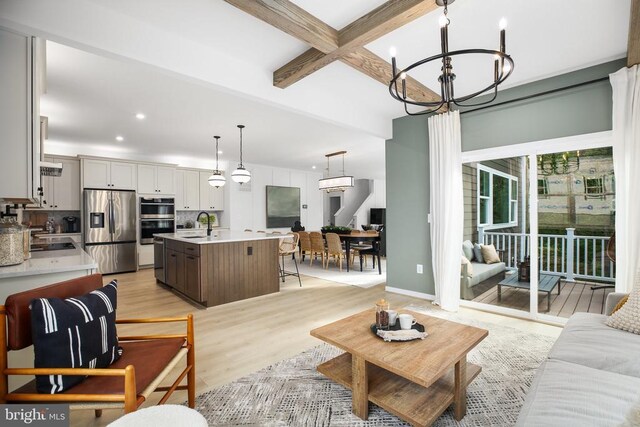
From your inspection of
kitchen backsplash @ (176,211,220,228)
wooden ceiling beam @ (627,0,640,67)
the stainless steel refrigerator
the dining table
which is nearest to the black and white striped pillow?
wooden ceiling beam @ (627,0,640,67)

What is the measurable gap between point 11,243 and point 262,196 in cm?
669

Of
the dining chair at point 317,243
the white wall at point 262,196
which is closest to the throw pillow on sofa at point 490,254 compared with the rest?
the dining chair at point 317,243

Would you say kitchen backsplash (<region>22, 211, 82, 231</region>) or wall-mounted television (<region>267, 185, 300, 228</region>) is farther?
wall-mounted television (<region>267, 185, 300, 228</region>)

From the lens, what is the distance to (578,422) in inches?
41.2

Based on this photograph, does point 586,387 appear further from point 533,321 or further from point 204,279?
point 204,279

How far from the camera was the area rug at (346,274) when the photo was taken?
523 cm

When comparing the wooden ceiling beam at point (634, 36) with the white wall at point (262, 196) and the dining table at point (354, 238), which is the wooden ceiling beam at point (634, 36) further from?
the white wall at point (262, 196)

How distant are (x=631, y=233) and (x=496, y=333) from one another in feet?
4.88

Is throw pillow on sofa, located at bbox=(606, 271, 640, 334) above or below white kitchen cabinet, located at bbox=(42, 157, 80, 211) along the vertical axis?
below

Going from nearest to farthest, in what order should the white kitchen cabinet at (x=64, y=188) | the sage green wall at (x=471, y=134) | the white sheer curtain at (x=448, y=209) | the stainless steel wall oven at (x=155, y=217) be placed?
the sage green wall at (x=471, y=134)
the white sheer curtain at (x=448, y=209)
the white kitchen cabinet at (x=64, y=188)
the stainless steel wall oven at (x=155, y=217)

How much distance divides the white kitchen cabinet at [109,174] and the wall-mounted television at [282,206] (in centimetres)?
344

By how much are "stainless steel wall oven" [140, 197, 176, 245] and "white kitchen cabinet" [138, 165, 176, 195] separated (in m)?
0.22

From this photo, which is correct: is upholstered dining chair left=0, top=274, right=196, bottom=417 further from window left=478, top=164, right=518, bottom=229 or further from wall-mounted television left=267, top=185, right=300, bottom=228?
wall-mounted television left=267, top=185, right=300, bottom=228

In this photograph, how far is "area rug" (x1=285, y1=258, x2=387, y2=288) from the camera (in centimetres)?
523
